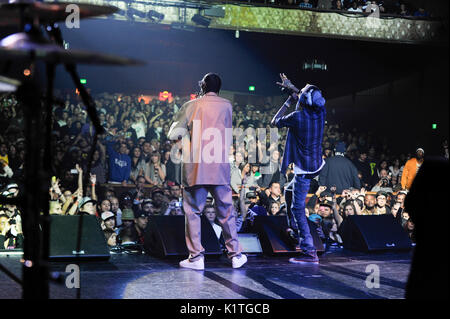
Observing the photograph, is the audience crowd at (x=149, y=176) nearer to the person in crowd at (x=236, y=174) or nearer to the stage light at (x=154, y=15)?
the person in crowd at (x=236, y=174)

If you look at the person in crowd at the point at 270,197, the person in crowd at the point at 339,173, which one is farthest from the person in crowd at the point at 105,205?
the person in crowd at the point at 339,173

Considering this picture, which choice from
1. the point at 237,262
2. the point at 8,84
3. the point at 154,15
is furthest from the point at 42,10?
the point at 154,15

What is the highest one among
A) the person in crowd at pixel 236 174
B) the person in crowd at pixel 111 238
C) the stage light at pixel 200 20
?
the stage light at pixel 200 20

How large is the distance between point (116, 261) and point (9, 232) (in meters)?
1.65

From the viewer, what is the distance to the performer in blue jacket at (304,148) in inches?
248

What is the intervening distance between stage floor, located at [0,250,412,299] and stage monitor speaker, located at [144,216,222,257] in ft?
0.38

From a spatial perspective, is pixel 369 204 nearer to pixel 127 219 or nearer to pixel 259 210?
pixel 259 210

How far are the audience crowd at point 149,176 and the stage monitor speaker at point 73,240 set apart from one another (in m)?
0.33

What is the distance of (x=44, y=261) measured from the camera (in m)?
3.06

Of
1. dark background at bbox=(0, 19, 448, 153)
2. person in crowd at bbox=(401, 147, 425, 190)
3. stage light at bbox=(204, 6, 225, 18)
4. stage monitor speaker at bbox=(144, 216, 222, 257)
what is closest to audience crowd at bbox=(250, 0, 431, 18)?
dark background at bbox=(0, 19, 448, 153)

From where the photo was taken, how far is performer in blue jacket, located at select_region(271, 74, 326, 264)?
20.7 feet

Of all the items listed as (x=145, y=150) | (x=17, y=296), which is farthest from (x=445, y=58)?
(x=17, y=296)
